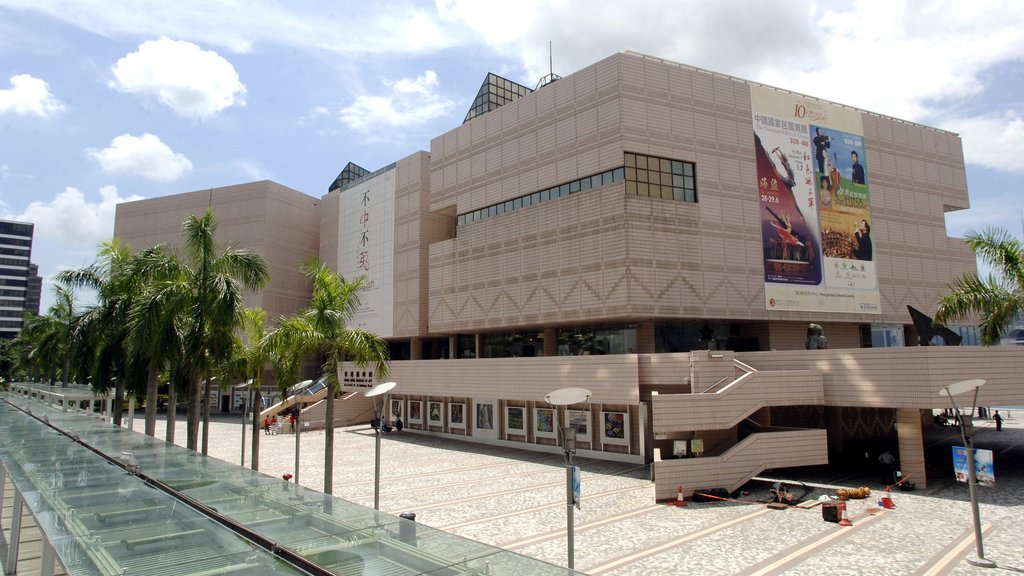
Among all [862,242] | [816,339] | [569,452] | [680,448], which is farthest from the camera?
[862,242]

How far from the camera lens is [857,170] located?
42344mm

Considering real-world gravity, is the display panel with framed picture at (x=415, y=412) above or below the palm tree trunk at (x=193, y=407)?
below

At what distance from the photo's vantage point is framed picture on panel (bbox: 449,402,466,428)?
132ft

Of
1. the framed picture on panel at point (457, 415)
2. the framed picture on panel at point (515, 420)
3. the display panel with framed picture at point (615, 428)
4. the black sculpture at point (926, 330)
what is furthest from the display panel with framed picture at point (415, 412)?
the black sculpture at point (926, 330)

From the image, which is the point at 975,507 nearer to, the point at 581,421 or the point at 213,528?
the point at 213,528

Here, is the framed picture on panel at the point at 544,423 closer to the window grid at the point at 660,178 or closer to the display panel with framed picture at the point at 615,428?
the display panel with framed picture at the point at 615,428

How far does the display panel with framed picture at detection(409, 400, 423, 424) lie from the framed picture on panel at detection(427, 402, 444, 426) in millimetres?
900

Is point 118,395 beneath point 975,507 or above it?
above

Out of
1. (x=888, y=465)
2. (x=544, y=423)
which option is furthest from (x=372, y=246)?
(x=888, y=465)

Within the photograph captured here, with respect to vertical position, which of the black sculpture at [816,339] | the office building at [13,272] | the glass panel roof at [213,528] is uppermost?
the office building at [13,272]

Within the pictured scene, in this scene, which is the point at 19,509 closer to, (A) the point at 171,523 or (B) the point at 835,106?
(A) the point at 171,523

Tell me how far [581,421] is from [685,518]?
45.7ft

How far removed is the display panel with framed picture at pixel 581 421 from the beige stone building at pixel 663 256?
120mm

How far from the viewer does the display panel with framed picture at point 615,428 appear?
29795 millimetres
